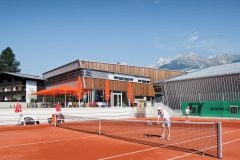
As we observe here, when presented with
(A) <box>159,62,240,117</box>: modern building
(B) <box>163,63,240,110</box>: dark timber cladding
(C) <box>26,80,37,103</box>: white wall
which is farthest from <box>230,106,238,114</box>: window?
(C) <box>26,80,37,103</box>: white wall

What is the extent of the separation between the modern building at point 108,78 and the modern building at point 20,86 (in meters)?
1.72

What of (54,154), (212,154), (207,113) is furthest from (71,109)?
(212,154)

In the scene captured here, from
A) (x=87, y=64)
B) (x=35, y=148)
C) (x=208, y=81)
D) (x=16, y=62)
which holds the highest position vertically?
(x=16, y=62)

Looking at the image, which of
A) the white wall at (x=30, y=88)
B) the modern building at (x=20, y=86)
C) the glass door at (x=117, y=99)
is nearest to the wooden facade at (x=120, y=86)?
the glass door at (x=117, y=99)

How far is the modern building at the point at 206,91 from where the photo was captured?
34312 mm

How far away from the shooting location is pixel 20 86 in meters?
47.2

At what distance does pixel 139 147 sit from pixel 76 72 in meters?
25.8

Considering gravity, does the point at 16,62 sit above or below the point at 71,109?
above

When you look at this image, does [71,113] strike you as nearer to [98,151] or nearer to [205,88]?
[98,151]

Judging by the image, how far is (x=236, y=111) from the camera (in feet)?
104

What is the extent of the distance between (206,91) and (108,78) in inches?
488

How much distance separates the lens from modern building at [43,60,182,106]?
117 feet

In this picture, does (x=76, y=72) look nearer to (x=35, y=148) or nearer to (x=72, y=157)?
(x=35, y=148)

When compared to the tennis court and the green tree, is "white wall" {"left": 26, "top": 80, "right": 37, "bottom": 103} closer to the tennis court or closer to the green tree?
the tennis court
